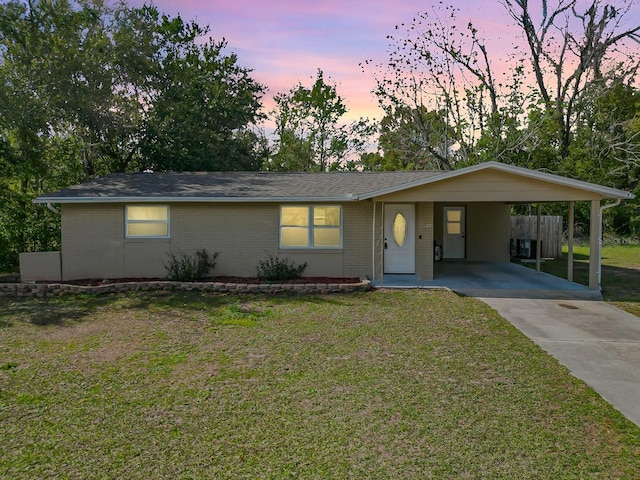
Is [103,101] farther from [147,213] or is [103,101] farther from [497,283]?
[497,283]

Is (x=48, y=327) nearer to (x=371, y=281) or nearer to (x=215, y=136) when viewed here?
(x=371, y=281)

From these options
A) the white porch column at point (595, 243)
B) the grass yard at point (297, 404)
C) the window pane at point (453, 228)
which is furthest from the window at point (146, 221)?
the white porch column at point (595, 243)

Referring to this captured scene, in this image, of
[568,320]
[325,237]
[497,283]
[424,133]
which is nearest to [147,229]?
[325,237]

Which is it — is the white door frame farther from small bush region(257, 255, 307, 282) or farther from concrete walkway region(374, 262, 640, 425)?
small bush region(257, 255, 307, 282)

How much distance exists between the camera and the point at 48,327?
8.12 m

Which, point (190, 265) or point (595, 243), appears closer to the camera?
point (595, 243)

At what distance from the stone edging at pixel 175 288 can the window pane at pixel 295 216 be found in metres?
2.23

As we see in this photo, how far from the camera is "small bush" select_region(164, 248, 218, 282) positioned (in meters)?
12.5

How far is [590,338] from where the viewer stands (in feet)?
24.0

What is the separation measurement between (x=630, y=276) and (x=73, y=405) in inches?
588

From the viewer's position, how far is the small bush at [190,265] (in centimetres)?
1247

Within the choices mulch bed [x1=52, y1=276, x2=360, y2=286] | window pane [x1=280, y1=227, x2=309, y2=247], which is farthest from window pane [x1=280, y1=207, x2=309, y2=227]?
mulch bed [x1=52, y1=276, x2=360, y2=286]

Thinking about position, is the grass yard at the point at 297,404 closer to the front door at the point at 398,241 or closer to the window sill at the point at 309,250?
the window sill at the point at 309,250

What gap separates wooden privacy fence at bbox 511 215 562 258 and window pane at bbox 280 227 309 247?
34.5 feet
